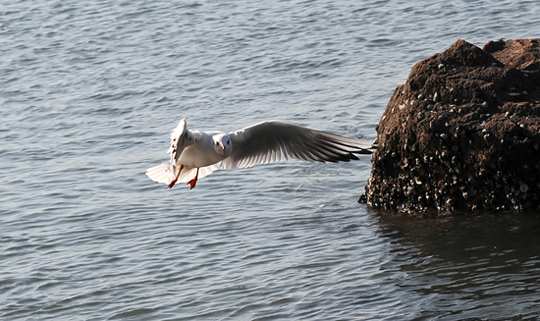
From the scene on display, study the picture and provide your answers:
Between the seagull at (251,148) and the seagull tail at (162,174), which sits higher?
the seagull at (251,148)

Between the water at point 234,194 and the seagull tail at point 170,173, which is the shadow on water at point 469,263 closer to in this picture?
the water at point 234,194

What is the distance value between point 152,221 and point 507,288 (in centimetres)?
438

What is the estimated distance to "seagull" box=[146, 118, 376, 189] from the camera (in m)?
7.49

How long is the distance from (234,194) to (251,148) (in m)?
1.54

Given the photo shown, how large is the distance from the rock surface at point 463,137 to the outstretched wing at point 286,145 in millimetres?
576

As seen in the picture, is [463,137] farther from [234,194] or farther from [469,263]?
[234,194]

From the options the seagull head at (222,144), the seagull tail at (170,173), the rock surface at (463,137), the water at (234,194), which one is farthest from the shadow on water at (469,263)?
the seagull tail at (170,173)

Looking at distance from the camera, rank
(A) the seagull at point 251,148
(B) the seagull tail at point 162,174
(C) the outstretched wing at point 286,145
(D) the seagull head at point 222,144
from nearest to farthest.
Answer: (D) the seagull head at point 222,144
(A) the seagull at point 251,148
(C) the outstretched wing at point 286,145
(B) the seagull tail at point 162,174

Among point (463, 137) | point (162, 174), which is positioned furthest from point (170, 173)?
point (463, 137)

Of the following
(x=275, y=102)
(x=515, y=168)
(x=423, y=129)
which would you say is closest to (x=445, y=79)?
(x=423, y=129)

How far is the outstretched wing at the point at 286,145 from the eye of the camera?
7.77 m

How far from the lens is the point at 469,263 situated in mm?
7070

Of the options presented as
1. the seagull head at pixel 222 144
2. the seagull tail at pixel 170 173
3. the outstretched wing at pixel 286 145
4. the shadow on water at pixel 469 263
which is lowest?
the shadow on water at pixel 469 263

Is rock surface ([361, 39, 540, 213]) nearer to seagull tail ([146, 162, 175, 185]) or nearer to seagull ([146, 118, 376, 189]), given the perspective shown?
seagull ([146, 118, 376, 189])
